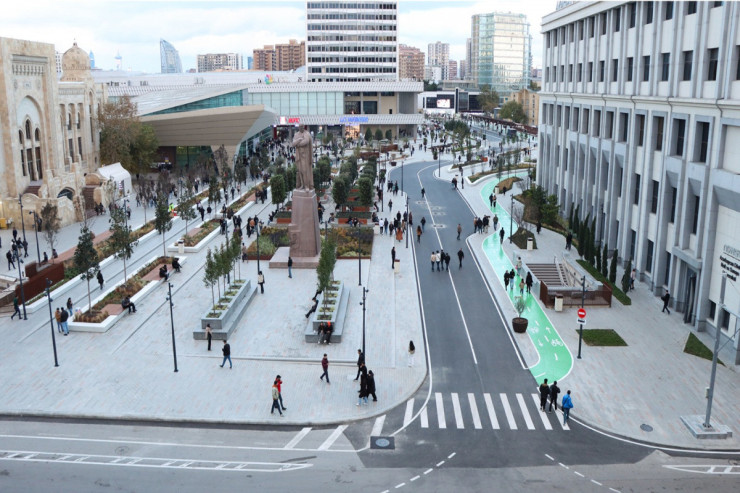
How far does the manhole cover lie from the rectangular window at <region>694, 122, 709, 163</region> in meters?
21.0

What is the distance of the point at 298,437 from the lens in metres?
22.0

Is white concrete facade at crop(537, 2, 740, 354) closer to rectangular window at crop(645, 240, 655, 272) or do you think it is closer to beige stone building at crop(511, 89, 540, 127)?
rectangular window at crop(645, 240, 655, 272)

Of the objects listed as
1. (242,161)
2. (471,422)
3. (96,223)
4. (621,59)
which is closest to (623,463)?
(471,422)

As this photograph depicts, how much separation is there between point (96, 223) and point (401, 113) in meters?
94.7

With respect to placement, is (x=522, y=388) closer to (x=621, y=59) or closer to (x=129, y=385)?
(x=129, y=385)

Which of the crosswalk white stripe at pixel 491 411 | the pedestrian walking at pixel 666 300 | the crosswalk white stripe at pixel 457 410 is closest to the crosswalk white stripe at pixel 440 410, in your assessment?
the crosswalk white stripe at pixel 457 410

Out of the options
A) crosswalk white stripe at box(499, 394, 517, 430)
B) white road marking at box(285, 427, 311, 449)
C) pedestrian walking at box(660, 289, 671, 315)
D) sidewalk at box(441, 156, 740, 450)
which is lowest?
white road marking at box(285, 427, 311, 449)

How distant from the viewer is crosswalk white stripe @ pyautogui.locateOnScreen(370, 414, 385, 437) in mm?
22234

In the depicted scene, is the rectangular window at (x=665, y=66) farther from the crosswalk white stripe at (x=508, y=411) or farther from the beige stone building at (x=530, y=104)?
the beige stone building at (x=530, y=104)

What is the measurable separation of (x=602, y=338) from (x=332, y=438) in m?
14.8

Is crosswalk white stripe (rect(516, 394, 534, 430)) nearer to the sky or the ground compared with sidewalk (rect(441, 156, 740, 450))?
nearer to the ground

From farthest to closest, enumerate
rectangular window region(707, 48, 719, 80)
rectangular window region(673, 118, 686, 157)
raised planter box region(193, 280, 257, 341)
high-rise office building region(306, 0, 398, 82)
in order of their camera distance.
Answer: high-rise office building region(306, 0, 398, 82) → rectangular window region(673, 118, 686, 157) → rectangular window region(707, 48, 719, 80) → raised planter box region(193, 280, 257, 341)

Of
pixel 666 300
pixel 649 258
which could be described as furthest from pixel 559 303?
pixel 649 258

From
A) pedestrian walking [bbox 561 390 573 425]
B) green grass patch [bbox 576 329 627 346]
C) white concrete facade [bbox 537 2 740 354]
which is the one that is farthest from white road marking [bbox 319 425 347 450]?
white concrete facade [bbox 537 2 740 354]
